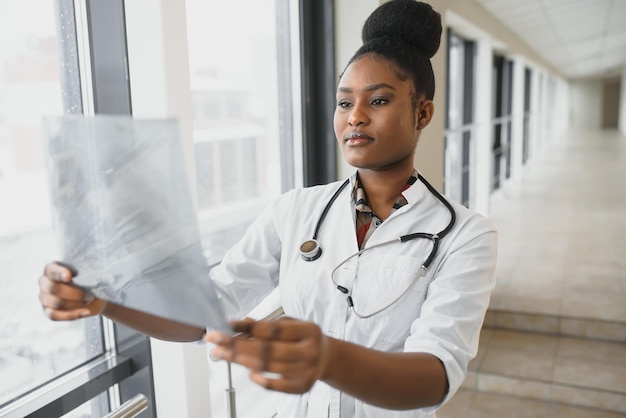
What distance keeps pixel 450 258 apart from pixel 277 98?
132 centimetres

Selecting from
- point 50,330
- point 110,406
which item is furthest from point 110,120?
point 110,406

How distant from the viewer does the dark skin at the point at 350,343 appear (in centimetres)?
53

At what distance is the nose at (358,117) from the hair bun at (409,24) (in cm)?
16

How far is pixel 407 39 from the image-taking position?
3.21 ft

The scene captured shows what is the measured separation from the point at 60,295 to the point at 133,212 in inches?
6.6

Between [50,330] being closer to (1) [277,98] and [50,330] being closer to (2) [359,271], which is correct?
(2) [359,271]

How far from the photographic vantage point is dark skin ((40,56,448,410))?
53 centimetres

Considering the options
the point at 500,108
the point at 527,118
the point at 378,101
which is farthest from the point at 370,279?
the point at 527,118

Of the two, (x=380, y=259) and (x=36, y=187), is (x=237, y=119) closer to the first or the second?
(x=36, y=187)

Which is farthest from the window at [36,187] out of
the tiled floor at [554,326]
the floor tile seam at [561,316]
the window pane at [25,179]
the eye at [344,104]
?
the floor tile seam at [561,316]

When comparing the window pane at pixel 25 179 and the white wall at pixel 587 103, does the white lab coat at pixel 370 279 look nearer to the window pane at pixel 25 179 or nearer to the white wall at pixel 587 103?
the window pane at pixel 25 179

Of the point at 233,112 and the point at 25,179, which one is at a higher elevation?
the point at 233,112

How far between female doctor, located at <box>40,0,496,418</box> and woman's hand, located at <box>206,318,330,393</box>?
0.47ft

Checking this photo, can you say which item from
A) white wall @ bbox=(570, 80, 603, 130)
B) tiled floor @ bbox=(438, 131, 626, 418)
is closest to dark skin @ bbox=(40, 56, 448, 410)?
tiled floor @ bbox=(438, 131, 626, 418)
